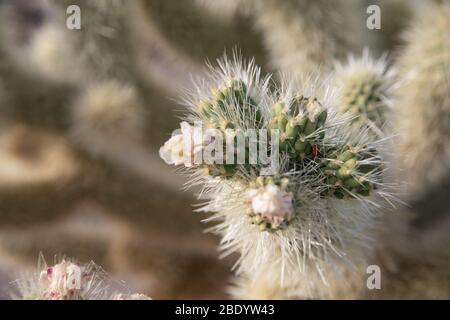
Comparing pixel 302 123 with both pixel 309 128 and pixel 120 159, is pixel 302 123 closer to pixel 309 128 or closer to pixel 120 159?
pixel 309 128


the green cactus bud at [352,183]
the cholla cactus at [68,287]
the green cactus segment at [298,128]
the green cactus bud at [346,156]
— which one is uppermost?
the green cactus segment at [298,128]

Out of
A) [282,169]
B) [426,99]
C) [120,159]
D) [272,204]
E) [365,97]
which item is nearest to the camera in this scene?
[272,204]

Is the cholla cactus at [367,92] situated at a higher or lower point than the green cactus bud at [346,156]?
higher

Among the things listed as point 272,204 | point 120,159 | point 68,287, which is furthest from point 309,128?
point 120,159

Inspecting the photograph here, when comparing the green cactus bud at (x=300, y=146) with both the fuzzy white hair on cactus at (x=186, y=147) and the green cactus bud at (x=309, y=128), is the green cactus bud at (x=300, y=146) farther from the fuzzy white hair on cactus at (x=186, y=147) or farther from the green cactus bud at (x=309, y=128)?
the fuzzy white hair on cactus at (x=186, y=147)

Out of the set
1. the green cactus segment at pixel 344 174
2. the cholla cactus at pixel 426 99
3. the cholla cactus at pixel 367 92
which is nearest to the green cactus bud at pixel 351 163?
the green cactus segment at pixel 344 174
